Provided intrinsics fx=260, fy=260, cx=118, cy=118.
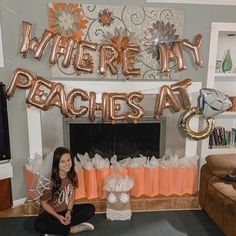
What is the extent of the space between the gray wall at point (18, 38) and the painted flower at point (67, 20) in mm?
69

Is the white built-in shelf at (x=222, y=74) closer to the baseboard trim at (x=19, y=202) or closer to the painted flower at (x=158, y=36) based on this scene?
the painted flower at (x=158, y=36)

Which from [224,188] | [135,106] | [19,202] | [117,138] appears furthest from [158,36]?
[19,202]

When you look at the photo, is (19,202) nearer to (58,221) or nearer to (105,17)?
(58,221)

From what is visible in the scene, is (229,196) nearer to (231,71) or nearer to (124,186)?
(124,186)

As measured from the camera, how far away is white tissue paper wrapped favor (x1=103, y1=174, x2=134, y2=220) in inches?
90.8

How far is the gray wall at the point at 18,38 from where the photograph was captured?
2248mm

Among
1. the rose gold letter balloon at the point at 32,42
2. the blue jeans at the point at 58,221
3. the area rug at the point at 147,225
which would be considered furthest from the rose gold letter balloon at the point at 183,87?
the blue jeans at the point at 58,221

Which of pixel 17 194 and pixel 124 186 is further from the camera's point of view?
pixel 17 194

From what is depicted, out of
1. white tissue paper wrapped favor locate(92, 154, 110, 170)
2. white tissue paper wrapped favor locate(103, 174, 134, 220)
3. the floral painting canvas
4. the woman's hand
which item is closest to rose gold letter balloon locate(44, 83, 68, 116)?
the floral painting canvas

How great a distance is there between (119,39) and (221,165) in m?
1.45

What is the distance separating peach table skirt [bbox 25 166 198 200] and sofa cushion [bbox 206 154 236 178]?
0.26 metres

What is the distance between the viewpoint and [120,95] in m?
2.43

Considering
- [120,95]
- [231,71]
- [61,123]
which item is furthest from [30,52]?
[231,71]

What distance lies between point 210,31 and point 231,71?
0.48m
